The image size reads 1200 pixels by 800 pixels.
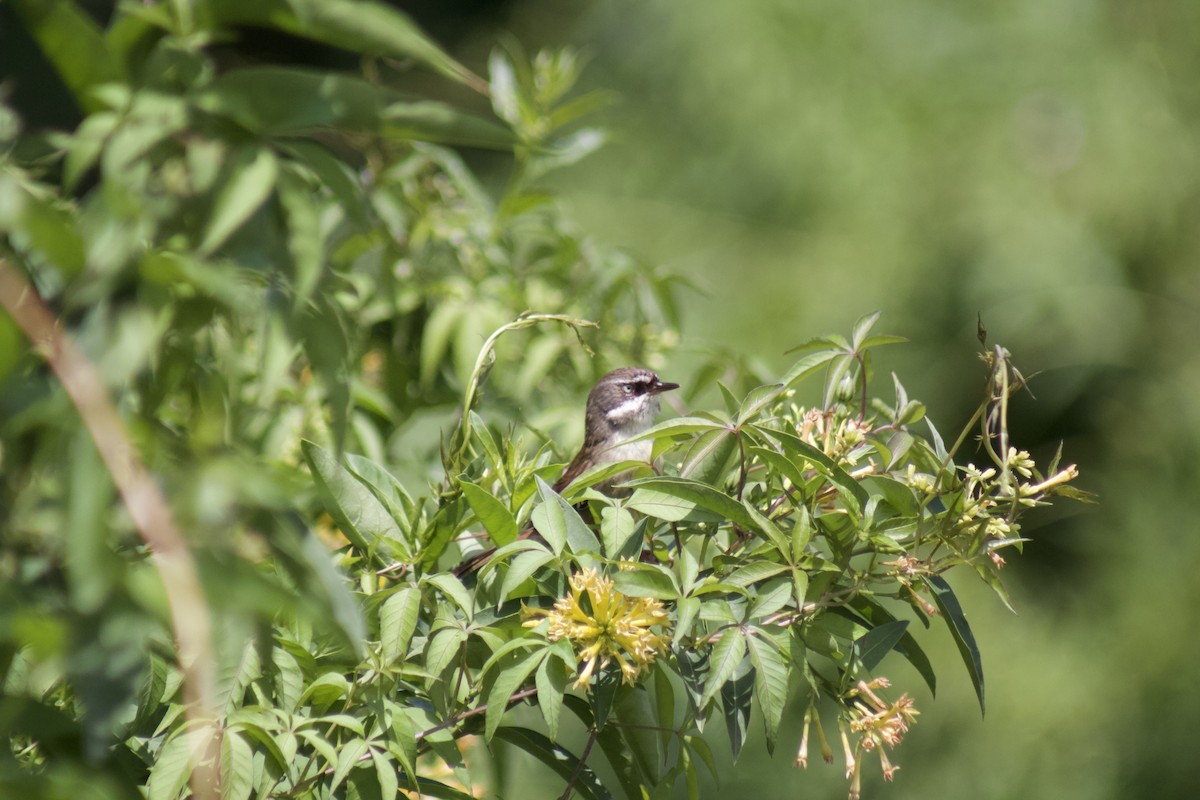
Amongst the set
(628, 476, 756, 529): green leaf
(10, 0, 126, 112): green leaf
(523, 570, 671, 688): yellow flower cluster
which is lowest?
(523, 570, 671, 688): yellow flower cluster

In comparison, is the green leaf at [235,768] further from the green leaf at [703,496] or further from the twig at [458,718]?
the green leaf at [703,496]

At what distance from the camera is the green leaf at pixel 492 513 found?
4.36 feet

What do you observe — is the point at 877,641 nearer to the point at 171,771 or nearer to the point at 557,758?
the point at 557,758

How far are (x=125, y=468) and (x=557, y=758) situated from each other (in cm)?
81

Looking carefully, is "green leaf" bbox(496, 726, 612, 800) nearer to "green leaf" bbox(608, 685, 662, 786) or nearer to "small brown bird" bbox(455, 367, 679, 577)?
"green leaf" bbox(608, 685, 662, 786)

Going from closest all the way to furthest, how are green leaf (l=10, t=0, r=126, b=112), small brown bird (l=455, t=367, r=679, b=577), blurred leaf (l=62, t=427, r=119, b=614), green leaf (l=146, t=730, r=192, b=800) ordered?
blurred leaf (l=62, t=427, r=119, b=614) → green leaf (l=10, t=0, r=126, b=112) → green leaf (l=146, t=730, r=192, b=800) → small brown bird (l=455, t=367, r=679, b=577)

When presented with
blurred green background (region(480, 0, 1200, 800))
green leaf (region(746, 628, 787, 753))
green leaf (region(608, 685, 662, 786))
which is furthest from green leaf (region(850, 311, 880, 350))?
blurred green background (region(480, 0, 1200, 800))

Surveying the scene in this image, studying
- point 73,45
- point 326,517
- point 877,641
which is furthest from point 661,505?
point 326,517

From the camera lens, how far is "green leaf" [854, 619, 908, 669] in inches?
49.3

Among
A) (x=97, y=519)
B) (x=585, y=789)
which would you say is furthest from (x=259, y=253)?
(x=585, y=789)

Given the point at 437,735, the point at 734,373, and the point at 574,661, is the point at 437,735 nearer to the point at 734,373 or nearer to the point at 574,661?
the point at 574,661

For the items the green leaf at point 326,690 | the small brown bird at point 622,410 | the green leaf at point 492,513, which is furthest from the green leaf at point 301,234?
the small brown bird at point 622,410

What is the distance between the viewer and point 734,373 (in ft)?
8.31

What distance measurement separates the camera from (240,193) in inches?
36.4
